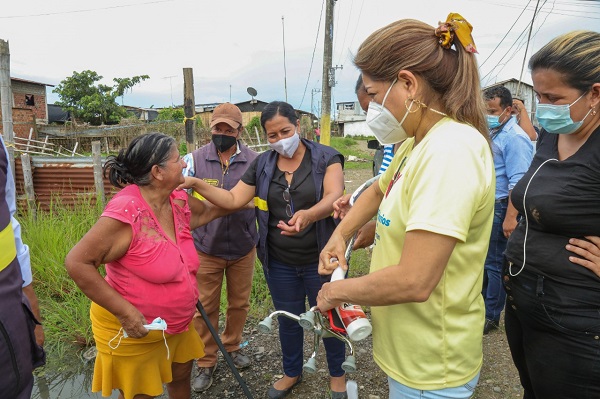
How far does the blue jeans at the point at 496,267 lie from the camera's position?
3.79 meters

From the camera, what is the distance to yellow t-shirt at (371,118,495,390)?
Result: 3.70 feet

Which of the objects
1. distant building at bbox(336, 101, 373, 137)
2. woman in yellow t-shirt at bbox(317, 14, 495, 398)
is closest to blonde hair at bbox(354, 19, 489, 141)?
woman in yellow t-shirt at bbox(317, 14, 495, 398)

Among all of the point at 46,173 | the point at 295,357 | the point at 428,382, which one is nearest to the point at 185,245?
the point at 295,357

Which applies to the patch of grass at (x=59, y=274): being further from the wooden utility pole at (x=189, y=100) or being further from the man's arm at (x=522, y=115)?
the man's arm at (x=522, y=115)

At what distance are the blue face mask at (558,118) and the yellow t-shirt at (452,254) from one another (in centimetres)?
64

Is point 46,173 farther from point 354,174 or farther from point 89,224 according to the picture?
point 354,174

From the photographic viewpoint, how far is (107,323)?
209 cm

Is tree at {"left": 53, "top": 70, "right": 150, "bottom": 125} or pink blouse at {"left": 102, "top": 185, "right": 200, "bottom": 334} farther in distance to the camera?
tree at {"left": 53, "top": 70, "right": 150, "bottom": 125}

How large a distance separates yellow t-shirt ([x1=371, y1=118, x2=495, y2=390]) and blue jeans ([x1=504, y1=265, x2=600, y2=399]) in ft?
1.44

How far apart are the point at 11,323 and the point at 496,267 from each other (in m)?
3.80

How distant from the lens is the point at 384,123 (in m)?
1.40

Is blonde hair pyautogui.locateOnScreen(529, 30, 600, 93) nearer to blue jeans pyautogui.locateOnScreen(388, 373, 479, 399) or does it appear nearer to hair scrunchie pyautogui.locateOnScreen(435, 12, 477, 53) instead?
hair scrunchie pyautogui.locateOnScreen(435, 12, 477, 53)

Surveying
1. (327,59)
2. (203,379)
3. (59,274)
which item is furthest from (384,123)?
(327,59)

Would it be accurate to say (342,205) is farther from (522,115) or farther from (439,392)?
(522,115)
